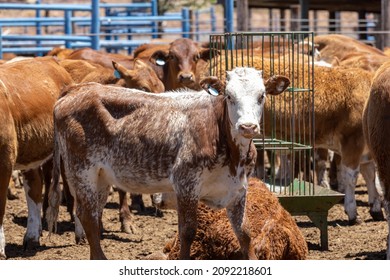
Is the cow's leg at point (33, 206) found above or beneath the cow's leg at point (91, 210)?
beneath

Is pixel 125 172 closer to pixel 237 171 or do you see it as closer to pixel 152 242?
pixel 237 171

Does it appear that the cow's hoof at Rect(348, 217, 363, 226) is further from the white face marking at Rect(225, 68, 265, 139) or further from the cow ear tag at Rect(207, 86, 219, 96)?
the white face marking at Rect(225, 68, 265, 139)

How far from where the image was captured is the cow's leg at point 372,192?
11.4 metres

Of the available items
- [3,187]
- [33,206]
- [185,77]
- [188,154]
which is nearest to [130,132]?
[188,154]

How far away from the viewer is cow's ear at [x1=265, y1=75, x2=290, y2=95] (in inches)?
284

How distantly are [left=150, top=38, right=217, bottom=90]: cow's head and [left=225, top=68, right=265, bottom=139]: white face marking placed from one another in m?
6.11

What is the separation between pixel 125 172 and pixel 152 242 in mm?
2538

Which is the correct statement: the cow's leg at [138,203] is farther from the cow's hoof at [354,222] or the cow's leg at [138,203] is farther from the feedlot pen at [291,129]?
the cow's hoof at [354,222]

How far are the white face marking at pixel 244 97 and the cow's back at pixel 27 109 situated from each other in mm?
2598

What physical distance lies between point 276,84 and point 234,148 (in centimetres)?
58

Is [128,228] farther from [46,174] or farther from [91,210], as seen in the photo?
[91,210]

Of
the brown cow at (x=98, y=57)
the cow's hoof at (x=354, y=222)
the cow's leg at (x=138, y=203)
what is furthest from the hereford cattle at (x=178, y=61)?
the cow's hoof at (x=354, y=222)

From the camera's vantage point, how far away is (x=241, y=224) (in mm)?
7160

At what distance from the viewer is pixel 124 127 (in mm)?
7539
